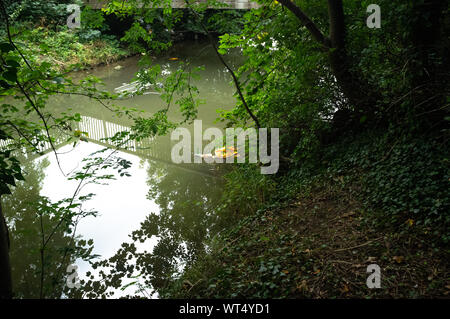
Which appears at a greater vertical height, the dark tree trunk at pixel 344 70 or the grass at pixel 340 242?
the dark tree trunk at pixel 344 70

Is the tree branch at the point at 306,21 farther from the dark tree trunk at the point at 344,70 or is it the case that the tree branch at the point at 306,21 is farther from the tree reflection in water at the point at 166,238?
the tree reflection in water at the point at 166,238

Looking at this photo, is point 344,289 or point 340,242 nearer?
point 344,289

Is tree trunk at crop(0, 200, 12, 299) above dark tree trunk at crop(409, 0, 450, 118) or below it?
below

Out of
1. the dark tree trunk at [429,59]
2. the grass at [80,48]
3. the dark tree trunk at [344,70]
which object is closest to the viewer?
the dark tree trunk at [429,59]

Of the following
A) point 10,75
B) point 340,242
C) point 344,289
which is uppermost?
point 10,75

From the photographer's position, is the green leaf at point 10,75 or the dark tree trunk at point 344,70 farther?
the dark tree trunk at point 344,70

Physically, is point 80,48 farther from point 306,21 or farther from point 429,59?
point 429,59

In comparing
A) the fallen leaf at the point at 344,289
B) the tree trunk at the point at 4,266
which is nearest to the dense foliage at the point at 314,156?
the fallen leaf at the point at 344,289

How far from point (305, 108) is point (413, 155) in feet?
5.90

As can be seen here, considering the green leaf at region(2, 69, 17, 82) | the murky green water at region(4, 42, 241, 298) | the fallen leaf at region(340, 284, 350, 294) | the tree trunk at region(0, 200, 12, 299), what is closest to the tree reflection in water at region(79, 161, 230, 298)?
the murky green water at region(4, 42, 241, 298)

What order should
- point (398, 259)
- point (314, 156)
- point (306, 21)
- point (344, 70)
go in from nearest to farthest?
point (398, 259)
point (306, 21)
point (344, 70)
point (314, 156)

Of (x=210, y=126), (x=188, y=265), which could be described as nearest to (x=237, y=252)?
(x=188, y=265)

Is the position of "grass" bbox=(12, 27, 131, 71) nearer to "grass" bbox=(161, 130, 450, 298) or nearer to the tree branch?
the tree branch

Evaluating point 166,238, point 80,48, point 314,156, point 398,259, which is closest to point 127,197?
point 166,238
